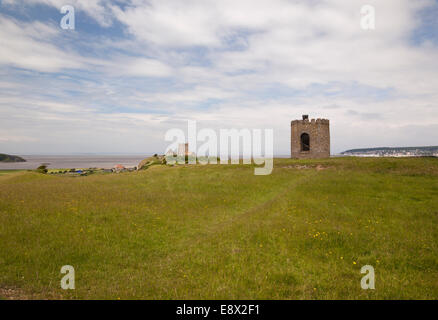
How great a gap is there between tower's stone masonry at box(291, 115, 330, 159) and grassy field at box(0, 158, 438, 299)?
64.5ft

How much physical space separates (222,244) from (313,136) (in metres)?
33.3

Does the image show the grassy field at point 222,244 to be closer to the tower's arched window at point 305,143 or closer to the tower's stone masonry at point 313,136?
the tower's stone masonry at point 313,136

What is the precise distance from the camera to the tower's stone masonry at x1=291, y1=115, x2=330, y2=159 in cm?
3972

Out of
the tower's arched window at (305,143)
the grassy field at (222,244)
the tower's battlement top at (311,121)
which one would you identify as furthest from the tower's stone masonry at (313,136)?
the grassy field at (222,244)

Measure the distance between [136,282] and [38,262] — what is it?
12.6ft

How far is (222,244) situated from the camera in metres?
10.8

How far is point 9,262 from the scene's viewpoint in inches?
346

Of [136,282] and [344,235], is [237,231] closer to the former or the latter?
[344,235]

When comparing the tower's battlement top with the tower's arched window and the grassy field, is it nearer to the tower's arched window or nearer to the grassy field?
the tower's arched window

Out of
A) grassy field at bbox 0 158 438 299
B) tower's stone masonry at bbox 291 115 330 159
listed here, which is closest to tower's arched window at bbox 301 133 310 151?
tower's stone masonry at bbox 291 115 330 159

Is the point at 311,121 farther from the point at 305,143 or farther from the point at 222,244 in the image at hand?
the point at 222,244

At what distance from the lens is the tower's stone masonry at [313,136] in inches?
1564

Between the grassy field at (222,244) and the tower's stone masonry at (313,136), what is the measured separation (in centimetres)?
1965
